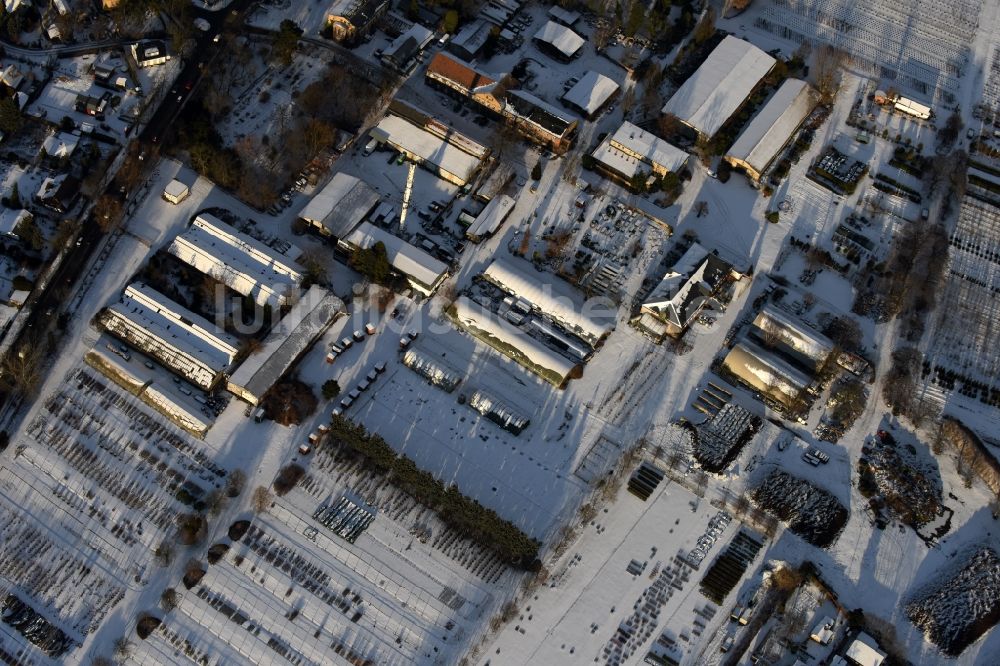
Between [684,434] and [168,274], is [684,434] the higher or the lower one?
the higher one

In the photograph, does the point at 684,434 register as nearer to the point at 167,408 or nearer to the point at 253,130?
the point at 167,408

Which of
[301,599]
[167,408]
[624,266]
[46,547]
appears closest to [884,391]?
[624,266]

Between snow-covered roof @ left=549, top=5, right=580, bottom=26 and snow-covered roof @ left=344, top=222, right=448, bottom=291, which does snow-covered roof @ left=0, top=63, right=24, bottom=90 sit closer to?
snow-covered roof @ left=344, top=222, right=448, bottom=291

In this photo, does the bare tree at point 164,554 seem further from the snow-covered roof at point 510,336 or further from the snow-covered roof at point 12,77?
the snow-covered roof at point 12,77

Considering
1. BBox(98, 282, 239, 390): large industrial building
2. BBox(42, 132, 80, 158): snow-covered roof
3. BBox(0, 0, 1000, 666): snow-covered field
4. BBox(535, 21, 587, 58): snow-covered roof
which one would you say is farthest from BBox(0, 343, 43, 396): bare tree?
BBox(535, 21, 587, 58): snow-covered roof

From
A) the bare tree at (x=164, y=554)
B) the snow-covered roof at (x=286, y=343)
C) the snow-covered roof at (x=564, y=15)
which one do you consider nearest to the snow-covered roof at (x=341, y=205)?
the snow-covered roof at (x=286, y=343)

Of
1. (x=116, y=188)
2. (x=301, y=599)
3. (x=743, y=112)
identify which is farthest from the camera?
(x=743, y=112)
